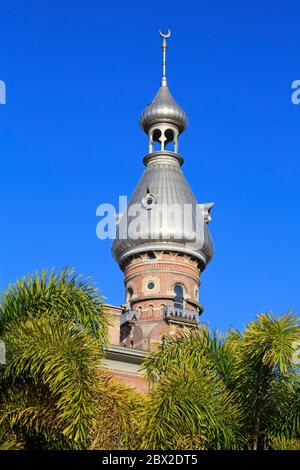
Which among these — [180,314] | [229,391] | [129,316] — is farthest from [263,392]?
[129,316]

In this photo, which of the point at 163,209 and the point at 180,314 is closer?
the point at 180,314

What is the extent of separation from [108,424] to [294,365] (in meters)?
3.21

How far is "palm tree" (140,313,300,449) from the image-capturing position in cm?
1321

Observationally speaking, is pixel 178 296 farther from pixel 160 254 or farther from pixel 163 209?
pixel 163 209

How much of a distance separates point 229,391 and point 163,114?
105ft

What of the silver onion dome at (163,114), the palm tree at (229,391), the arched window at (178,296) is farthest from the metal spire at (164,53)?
the palm tree at (229,391)

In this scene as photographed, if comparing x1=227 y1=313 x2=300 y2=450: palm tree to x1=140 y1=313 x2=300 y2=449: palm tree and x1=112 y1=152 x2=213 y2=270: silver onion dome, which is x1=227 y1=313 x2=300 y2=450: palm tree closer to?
x1=140 y1=313 x2=300 y2=449: palm tree

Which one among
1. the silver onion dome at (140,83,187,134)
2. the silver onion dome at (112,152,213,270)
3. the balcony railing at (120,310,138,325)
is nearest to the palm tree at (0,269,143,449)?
the balcony railing at (120,310,138,325)

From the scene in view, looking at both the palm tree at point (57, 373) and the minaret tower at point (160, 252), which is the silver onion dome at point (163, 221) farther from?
the palm tree at point (57, 373)

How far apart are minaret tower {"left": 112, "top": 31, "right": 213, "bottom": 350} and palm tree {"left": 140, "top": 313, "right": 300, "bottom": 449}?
23.3 metres

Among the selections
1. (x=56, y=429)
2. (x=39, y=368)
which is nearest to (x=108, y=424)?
(x=56, y=429)

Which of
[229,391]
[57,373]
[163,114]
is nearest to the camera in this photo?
[57,373]

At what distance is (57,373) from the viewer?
1248 cm
